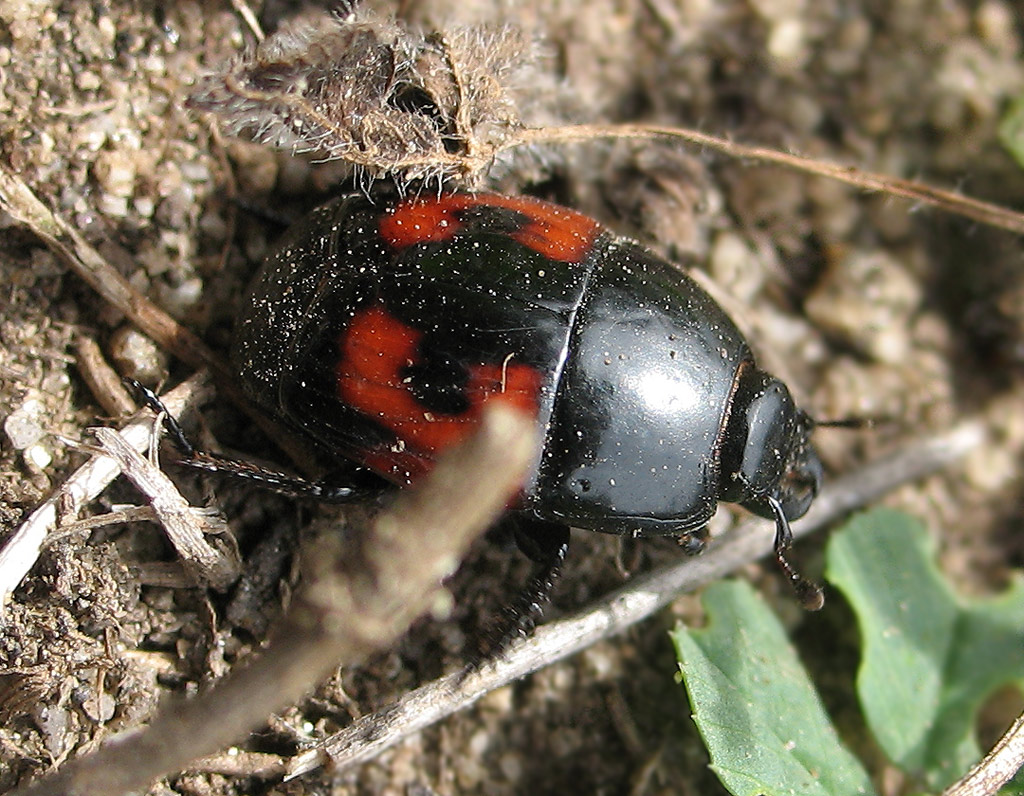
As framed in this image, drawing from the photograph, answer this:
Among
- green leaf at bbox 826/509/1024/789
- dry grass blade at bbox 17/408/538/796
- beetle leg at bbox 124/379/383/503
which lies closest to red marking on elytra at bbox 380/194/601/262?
beetle leg at bbox 124/379/383/503

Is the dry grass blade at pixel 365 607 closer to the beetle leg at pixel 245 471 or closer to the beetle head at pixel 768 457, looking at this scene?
the beetle leg at pixel 245 471

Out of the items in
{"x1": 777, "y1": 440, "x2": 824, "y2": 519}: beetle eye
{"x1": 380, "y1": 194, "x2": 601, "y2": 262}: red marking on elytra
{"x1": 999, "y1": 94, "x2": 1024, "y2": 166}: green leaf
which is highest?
{"x1": 999, "y1": 94, "x2": 1024, "y2": 166}: green leaf

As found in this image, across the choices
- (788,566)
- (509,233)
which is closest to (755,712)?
(788,566)

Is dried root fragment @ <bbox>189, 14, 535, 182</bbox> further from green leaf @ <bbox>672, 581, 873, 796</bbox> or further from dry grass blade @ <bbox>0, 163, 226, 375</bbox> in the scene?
green leaf @ <bbox>672, 581, 873, 796</bbox>

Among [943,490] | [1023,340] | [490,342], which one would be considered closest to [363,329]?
[490,342]

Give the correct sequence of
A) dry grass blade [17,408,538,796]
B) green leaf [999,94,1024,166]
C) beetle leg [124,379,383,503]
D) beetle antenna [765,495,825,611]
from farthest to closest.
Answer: green leaf [999,94,1024,166] → beetle antenna [765,495,825,611] → beetle leg [124,379,383,503] → dry grass blade [17,408,538,796]

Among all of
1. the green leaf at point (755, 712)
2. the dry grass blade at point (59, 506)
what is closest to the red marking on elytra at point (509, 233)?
the dry grass blade at point (59, 506)
